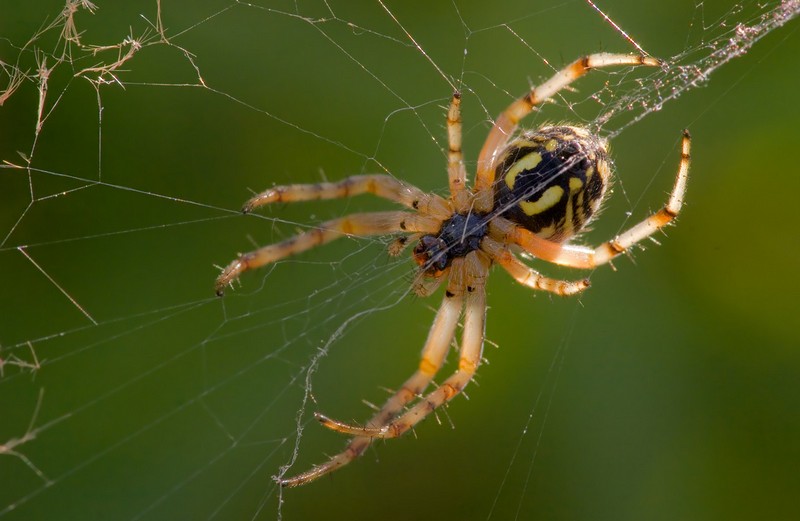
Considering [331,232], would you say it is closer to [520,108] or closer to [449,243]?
[449,243]

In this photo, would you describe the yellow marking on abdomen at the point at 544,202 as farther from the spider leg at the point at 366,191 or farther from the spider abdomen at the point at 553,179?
the spider leg at the point at 366,191

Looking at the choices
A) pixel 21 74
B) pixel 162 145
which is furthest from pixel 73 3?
pixel 162 145

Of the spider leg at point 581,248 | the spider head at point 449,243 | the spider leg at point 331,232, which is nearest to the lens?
the spider leg at point 331,232

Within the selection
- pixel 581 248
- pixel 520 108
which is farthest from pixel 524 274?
pixel 520 108

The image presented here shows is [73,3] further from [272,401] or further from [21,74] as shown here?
[272,401]

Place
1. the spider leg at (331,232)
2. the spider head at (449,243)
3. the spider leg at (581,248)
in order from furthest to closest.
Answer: the spider head at (449,243) → the spider leg at (581,248) → the spider leg at (331,232)

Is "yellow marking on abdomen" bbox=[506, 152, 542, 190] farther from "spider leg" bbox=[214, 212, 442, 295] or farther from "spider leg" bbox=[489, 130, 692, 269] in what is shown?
"spider leg" bbox=[214, 212, 442, 295]

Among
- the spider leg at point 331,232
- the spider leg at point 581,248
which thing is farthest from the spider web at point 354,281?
the spider leg at point 581,248
